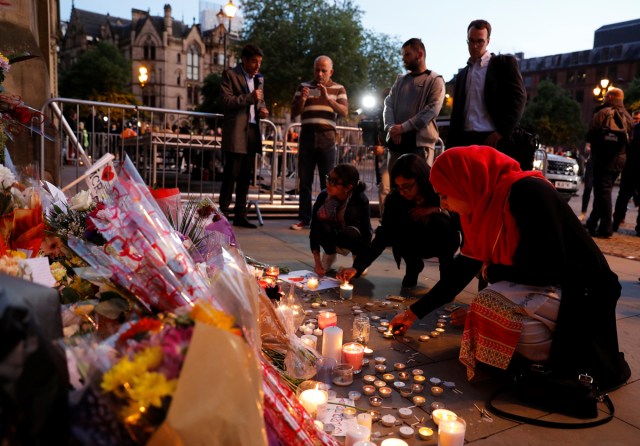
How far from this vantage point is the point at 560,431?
2.28 m

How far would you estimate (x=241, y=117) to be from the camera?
6.75 meters

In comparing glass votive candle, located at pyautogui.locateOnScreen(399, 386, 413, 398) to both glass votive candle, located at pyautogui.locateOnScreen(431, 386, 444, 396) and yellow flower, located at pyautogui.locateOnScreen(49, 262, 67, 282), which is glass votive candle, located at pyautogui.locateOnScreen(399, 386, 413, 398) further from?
yellow flower, located at pyautogui.locateOnScreen(49, 262, 67, 282)

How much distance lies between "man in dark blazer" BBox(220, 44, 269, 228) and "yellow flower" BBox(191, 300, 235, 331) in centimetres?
574

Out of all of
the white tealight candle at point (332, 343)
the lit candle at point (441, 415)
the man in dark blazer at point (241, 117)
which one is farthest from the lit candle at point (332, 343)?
the man in dark blazer at point (241, 117)

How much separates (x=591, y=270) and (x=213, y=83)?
31.8 m

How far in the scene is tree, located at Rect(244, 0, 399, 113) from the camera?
2497cm

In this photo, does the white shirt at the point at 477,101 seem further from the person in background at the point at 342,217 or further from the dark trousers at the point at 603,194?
the dark trousers at the point at 603,194

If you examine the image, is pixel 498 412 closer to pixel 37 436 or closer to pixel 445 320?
pixel 445 320

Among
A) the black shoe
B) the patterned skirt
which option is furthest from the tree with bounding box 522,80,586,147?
the patterned skirt

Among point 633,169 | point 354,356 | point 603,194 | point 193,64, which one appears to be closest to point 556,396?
point 354,356

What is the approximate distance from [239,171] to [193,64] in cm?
7165

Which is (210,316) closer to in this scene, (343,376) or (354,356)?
(343,376)

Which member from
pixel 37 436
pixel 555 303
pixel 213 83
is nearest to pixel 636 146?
pixel 555 303

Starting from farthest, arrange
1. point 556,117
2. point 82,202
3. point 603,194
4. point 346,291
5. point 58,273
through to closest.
→ point 556,117 → point 603,194 → point 346,291 → point 82,202 → point 58,273
